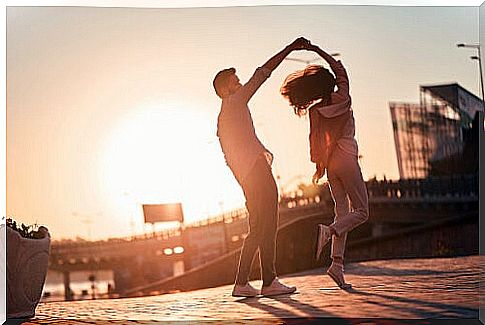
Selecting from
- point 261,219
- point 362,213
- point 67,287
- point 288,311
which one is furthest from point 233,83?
point 67,287

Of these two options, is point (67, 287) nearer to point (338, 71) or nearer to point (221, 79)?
point (221, 79)

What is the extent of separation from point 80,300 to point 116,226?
0.68 m

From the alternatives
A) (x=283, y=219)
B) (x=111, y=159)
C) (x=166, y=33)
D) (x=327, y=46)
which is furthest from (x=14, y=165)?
(x=327, y=46)

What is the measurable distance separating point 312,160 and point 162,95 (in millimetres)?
1319

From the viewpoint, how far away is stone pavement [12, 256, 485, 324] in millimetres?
6805

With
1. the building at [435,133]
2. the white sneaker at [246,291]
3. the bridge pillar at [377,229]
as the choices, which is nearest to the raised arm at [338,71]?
the building at [435,133]

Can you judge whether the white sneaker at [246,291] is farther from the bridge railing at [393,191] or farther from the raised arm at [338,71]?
the raised arm at [338,71]

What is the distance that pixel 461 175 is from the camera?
24.0 ft

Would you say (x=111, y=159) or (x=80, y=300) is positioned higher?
(x=111, y=159)

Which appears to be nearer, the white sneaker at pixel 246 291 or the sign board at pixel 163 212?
the white sneaker at pixel 246 291

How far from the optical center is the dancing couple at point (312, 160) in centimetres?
721

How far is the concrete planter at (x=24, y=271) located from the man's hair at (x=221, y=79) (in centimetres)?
178

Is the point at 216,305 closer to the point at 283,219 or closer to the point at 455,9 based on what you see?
the point at 283,219

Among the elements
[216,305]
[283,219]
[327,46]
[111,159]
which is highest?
[327,46]
